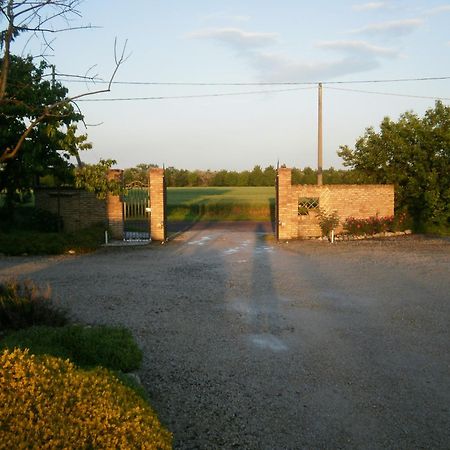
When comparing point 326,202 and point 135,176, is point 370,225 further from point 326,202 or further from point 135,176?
point 135,176

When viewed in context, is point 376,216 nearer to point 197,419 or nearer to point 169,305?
point 169,305

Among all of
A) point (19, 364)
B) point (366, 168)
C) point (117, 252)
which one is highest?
point (366, 168)

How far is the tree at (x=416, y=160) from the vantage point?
22.9 meters

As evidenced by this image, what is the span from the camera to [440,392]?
5.54 meters

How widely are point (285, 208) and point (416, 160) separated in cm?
676

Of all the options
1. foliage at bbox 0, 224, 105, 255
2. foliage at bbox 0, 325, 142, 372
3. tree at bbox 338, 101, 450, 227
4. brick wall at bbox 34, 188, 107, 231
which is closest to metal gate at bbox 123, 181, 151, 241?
brick wall at bbox 34, 188, 107, 231

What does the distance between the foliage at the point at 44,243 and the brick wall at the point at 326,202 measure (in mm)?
7584

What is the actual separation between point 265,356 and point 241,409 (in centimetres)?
167

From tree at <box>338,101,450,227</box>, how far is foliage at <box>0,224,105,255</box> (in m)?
13.6

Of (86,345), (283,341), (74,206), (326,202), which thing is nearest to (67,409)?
(86,345)

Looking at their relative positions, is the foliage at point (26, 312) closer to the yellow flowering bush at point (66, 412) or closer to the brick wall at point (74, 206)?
the yellow flowering bush at point (66, 412)

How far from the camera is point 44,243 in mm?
17578

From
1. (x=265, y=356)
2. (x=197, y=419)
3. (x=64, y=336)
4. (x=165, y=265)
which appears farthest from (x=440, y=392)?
(x=165, y=265)

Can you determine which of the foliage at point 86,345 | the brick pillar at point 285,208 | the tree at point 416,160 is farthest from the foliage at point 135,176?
the foliage at point 86,345
